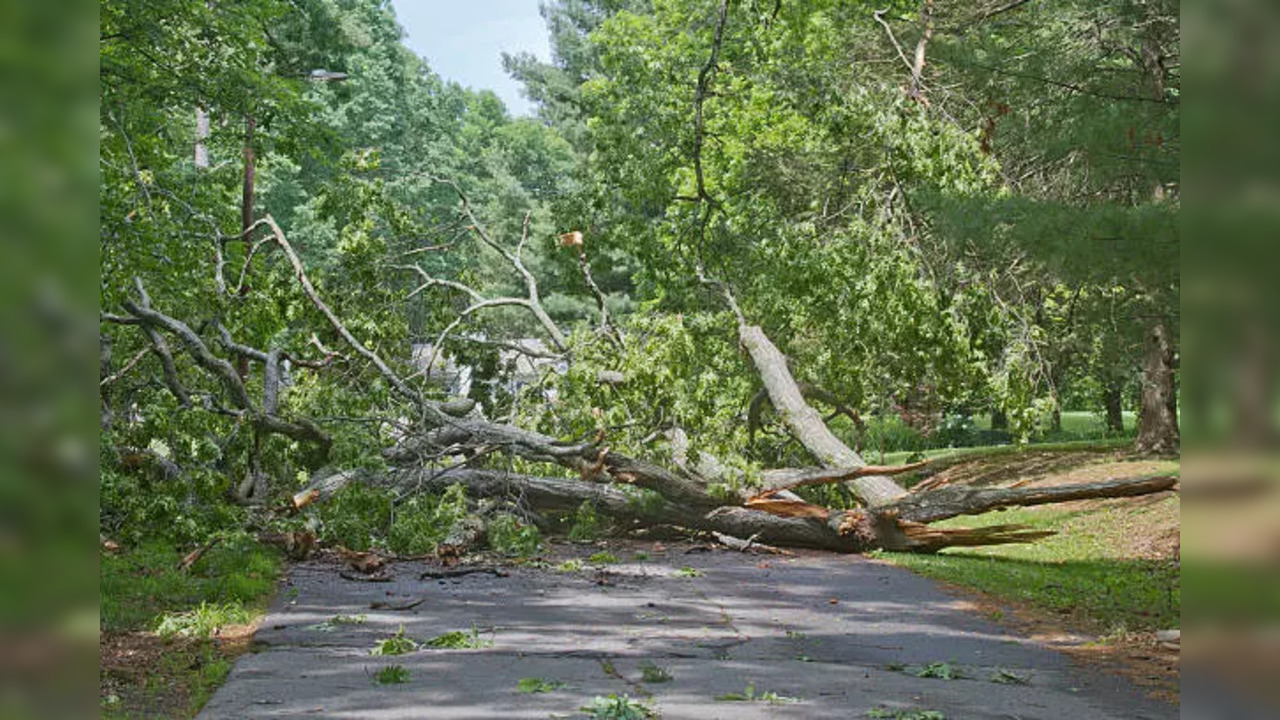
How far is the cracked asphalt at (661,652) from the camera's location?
5859 mm

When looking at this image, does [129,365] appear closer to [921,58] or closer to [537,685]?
[537,685]

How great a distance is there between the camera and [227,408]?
38.0 ft

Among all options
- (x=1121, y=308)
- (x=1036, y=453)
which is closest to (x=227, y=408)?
(x=1121, y=308)

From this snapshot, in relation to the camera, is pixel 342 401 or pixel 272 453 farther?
pixel 272 453

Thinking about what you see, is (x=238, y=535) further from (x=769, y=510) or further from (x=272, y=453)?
(x=769, y=510)

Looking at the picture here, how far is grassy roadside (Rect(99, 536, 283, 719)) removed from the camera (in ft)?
19.7

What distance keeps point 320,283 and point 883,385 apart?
948cm

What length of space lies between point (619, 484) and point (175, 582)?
4812 mm

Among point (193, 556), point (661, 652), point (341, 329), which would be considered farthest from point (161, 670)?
point (341, 329)

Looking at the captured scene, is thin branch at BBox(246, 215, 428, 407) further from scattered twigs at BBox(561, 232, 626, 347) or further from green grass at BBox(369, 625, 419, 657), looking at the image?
green grass at BBox(369, 625, 419, 657)

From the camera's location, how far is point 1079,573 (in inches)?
455

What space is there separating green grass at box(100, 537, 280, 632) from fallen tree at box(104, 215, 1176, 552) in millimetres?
1137
